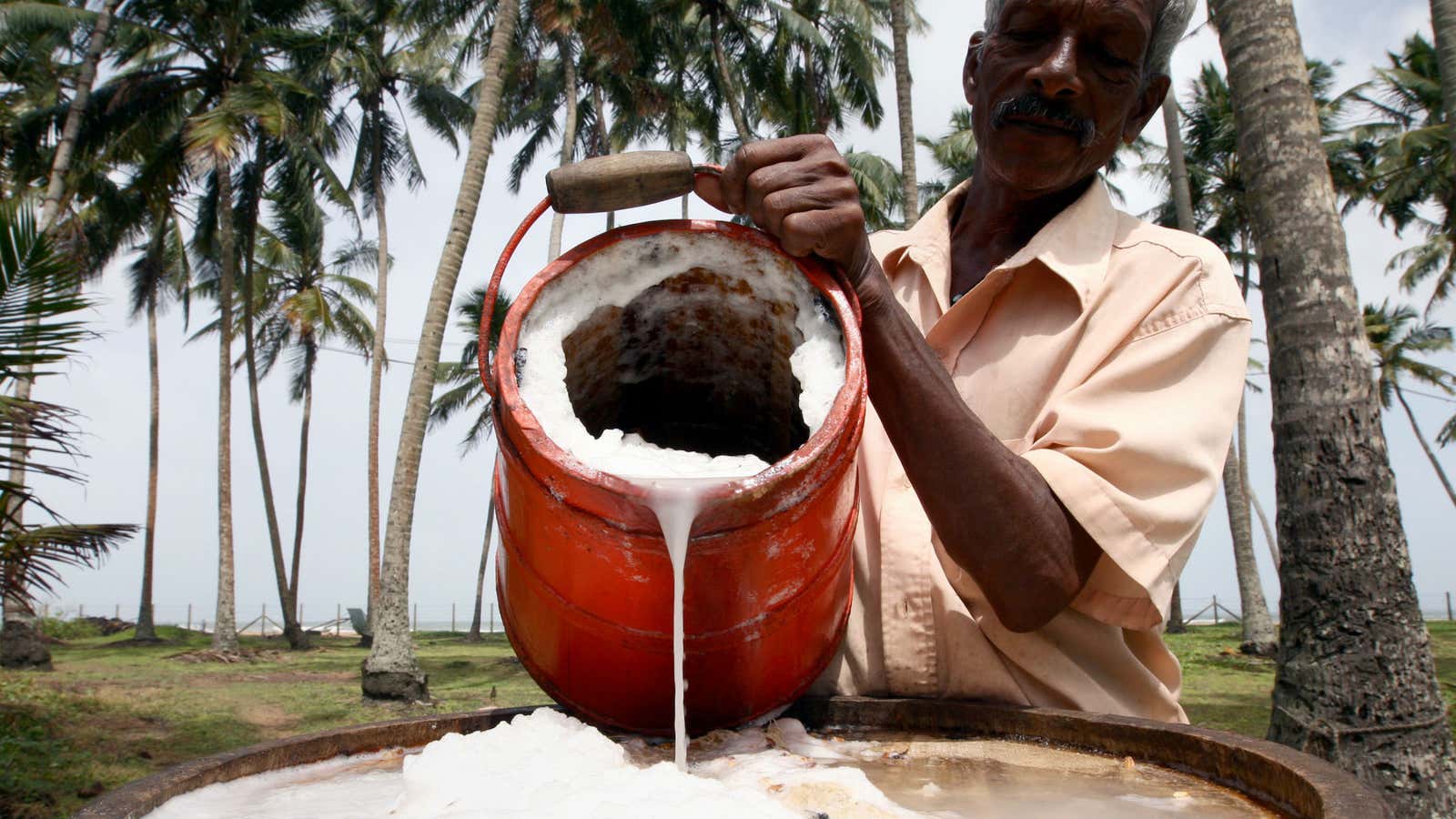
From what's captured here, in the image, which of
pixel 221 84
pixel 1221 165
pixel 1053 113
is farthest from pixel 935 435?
pixel 1221 165

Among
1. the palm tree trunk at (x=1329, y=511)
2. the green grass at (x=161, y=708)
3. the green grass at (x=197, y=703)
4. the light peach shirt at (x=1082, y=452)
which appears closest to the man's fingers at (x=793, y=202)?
the light peach shirt at (x=1082, y=452)

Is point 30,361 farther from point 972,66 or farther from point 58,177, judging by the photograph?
point 58,177

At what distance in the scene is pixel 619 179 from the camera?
1.32 metres

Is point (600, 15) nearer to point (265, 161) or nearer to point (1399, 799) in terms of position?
point (265, 161)

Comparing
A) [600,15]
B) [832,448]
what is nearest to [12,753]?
[832,448]

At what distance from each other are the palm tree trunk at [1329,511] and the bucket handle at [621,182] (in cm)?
292

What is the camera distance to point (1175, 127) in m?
13.9

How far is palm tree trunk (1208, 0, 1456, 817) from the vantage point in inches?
A: 133

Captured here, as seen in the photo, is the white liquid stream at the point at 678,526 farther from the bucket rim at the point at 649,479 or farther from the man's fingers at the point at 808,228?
the man's fingers at the point at 808,228

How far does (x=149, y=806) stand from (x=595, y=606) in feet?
1.62

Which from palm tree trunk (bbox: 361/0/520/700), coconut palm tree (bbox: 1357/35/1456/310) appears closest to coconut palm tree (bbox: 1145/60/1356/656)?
coconut palm tree (bbox: 1357/35/1456/310)

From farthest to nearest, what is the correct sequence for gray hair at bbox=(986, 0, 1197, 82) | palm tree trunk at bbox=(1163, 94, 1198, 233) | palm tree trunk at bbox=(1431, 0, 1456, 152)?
palm tree trunk at bbox=(1163, 94, 1198, 233)
palm tree trunk at bbox=(1431, 0, 1456, 152)
gray hair at bbox=(986, 0, 1197, 82)

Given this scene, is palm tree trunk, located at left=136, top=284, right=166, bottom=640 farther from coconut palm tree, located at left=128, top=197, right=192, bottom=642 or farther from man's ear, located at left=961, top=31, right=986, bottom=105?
man's ear, located at left=961, top=31, right=986, bottom=105

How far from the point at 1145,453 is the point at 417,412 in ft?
29.2
